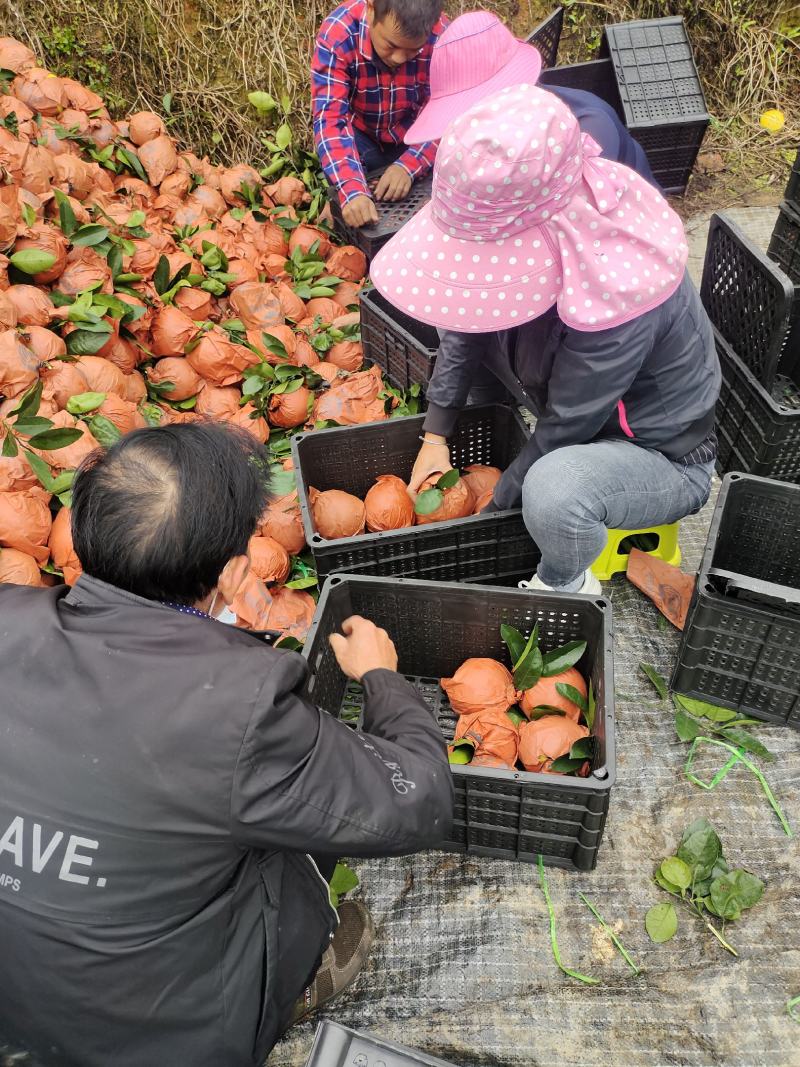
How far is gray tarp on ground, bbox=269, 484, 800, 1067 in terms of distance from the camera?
1585 mm

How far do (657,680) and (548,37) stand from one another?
3.37 meters

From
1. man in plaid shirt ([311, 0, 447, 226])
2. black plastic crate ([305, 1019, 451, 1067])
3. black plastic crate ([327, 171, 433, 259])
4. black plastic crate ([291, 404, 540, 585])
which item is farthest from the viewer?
black plastic crate ([327, 171, 433, 259])

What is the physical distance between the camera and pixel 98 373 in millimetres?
2449

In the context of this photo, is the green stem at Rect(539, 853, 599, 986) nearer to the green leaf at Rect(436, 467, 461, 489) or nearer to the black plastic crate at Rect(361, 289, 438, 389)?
the green leaf at Rect(436, 467, 461, 489)

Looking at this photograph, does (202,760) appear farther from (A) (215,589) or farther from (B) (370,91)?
(B) (370,91)

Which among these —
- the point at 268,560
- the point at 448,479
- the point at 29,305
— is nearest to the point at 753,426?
the point at 448,479

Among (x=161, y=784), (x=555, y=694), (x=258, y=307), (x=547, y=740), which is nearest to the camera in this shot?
(x=161, y=784)

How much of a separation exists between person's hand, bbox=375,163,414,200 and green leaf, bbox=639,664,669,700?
2.25 meters

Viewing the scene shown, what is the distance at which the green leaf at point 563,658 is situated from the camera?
1.90 m

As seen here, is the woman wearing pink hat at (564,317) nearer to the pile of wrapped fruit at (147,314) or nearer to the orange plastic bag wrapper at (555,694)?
the orange plastic bag wrapper at (555,694)

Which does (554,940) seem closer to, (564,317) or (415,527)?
(415,527)

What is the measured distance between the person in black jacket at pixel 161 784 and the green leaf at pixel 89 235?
6.08 ft

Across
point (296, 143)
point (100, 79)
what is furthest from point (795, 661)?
point (100, 79)

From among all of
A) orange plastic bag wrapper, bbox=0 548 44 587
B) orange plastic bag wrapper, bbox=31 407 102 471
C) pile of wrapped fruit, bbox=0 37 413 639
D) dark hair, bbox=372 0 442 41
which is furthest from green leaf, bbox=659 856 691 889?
dark hair, bbox=372 0 442 41
